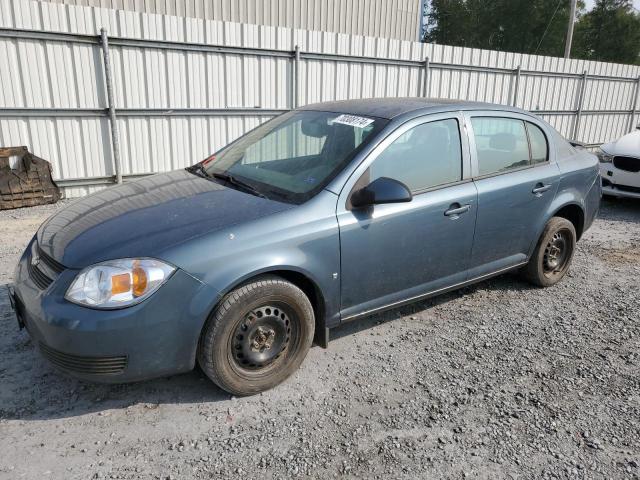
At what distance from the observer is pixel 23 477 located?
2.24 metres

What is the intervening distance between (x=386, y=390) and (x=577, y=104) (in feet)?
44.3

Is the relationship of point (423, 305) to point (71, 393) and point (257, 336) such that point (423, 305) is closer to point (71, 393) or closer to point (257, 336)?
point (257, 336)

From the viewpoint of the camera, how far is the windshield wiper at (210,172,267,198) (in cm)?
315

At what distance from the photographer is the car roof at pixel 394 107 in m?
→ 3.51

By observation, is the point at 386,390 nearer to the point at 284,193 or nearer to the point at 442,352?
the point at 442,352

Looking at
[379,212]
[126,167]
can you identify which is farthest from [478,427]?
[126,167]

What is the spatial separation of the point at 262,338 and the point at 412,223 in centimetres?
124

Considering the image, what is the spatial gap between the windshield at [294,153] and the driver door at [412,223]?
0.66 feet

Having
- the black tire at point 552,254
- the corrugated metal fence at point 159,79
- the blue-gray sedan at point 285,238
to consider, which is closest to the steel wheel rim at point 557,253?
the black tire at point 552,254

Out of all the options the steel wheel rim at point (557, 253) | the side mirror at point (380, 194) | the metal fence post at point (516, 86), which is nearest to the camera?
the side mirror at point (380, 194)

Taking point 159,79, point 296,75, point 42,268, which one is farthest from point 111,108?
point 42,268

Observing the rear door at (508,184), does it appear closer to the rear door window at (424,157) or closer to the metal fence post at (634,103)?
the rear door window at (424,157)

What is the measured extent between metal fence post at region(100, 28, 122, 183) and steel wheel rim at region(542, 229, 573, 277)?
19.5 feet

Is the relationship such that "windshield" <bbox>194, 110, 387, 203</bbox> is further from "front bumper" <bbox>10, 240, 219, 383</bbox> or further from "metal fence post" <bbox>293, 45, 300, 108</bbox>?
"metal fence post" <bbox>293, 45, 300, 108</bbox>
